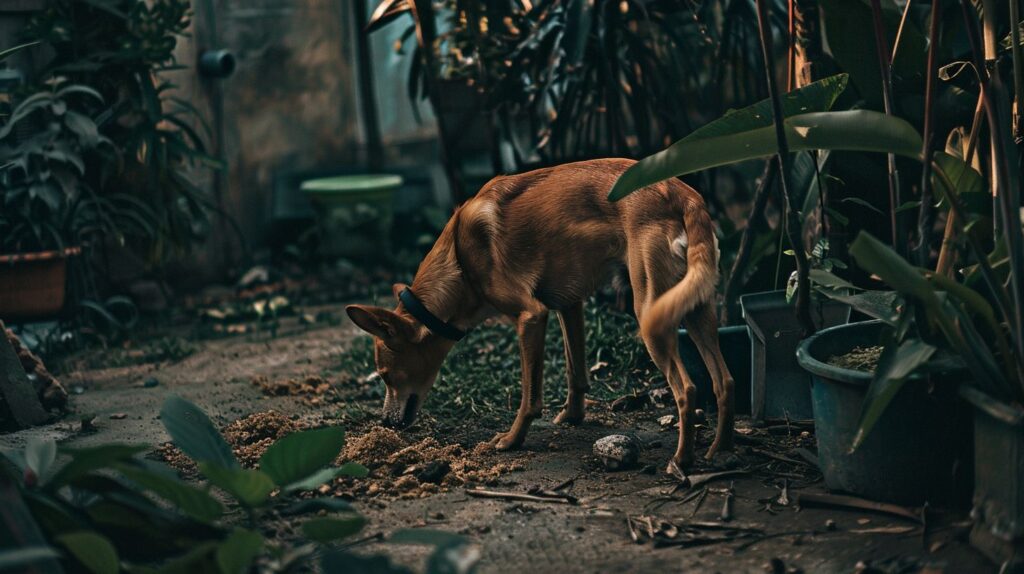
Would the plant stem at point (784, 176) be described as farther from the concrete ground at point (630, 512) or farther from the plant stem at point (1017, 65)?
the plant stem at point (1017, 65)

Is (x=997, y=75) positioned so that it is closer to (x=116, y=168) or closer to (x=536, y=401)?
(x=536, y=401)

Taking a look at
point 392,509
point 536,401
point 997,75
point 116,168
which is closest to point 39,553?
point 392,509

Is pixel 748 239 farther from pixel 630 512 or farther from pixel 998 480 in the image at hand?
pixel 998 480

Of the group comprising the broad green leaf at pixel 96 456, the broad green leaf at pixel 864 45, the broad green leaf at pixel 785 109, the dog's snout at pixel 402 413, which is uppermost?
the broad green leaf at pixel 864 45

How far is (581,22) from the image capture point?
5207mm

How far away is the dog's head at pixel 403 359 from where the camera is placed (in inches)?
175

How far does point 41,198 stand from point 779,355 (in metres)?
4.29

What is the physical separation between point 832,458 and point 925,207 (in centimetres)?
85

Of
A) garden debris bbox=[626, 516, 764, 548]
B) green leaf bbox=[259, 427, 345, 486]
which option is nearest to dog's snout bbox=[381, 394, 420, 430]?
green leaf bbox=[259, 427, 345, 486]

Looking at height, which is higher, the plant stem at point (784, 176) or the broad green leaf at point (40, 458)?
the plant stem at point (784, 176)

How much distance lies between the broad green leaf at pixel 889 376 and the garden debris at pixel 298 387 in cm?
290

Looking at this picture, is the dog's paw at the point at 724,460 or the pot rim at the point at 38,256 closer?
the dog's paw at the point at 724,460

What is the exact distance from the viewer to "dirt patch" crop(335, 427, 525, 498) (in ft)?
12.8

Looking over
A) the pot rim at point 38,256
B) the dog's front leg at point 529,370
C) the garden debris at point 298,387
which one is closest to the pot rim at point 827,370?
the dog's front leg at point 529,370
